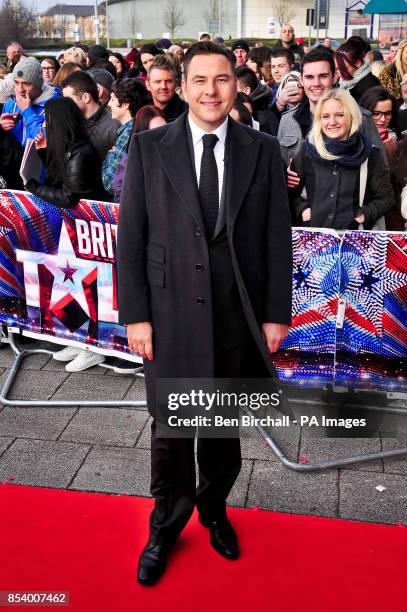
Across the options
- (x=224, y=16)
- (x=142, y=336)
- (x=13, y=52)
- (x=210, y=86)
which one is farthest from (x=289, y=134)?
(x=224, y=16)

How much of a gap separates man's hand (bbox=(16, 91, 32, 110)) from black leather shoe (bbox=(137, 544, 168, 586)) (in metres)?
4.61

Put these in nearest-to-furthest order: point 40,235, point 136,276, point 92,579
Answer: point 136,276 → point 92,579 → point 40,235

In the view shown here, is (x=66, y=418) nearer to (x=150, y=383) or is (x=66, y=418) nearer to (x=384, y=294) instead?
(x=150, y=383)

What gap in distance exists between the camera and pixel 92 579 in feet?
9.10

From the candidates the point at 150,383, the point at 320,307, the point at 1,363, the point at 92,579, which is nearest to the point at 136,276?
the point at 150,383

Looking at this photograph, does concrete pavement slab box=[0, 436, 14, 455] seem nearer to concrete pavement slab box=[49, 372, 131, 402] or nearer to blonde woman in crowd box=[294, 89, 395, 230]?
concrete pavement slab box=[49, 372, 131, 402]

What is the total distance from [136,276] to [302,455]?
1654 mm

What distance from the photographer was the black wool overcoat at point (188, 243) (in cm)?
249

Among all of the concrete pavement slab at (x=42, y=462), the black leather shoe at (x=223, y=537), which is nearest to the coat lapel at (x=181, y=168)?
the black leather shoe at (x=223, y=537)

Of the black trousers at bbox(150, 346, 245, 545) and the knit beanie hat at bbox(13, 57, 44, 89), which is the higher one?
the knit beanie hat at bbox(13, 57, 44, 89)

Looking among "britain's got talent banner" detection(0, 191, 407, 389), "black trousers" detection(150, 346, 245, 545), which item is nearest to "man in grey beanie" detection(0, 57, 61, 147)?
"britain's got talent banner" detection(0, 191, 407, 389)

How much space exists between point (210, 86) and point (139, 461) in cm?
208

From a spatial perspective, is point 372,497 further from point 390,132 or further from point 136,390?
point 390,132

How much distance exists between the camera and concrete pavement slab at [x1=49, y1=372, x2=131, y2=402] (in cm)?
435
